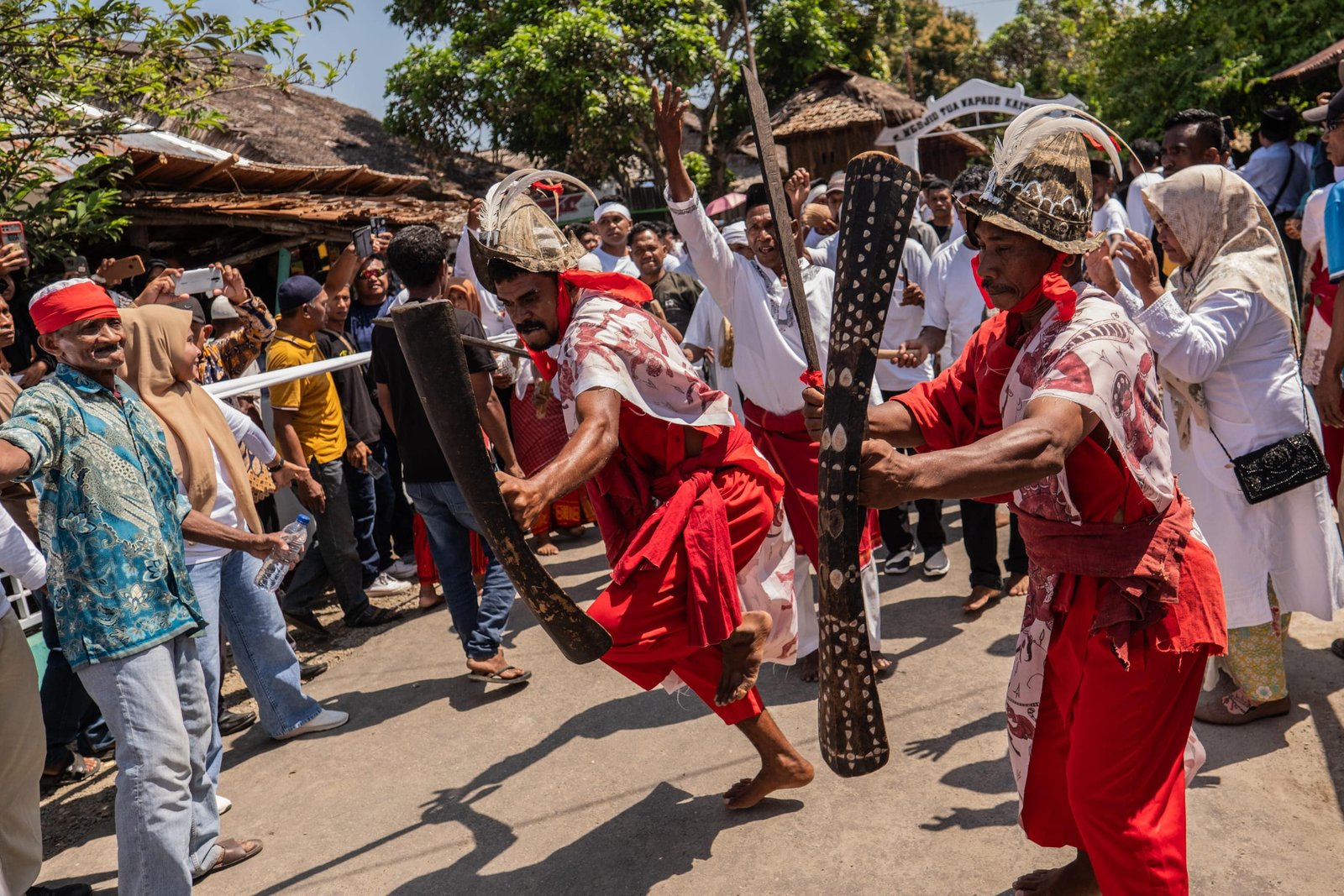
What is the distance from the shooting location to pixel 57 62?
5.59m

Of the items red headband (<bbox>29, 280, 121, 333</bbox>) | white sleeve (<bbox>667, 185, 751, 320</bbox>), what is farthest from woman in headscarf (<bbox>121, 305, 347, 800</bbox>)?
white sleeve (<bbox>667, 185, 751, 320</bbox>)

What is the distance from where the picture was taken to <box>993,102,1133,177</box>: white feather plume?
8.22 feet

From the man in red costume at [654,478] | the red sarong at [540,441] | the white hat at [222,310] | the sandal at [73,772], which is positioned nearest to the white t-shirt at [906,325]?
the red sarong at [540,441]

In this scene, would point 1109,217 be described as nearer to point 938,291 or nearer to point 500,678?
point 938,291

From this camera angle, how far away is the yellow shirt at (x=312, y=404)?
6.36 meters

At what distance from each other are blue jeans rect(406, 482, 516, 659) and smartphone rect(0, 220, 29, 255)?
213 cm

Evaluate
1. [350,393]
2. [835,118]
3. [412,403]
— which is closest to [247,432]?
[412,403]

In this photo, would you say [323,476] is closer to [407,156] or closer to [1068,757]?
[1068,757]

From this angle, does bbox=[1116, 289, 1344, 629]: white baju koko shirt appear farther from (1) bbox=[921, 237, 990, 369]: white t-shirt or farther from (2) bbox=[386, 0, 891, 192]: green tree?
(2) bbox=[386, 0, 891, 192]: green tree

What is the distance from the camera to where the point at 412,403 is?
224 inches

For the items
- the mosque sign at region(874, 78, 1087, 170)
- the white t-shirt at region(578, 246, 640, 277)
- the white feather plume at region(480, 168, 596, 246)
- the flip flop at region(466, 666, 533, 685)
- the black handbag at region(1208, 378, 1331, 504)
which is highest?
the mosque sign at region(874, 78, 1087, 170)

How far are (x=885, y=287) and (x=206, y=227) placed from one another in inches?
347

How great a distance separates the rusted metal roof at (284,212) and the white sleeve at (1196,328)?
21.9 feet

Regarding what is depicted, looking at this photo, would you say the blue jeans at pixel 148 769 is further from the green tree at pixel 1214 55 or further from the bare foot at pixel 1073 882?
the green tree at pixel 1214 55
